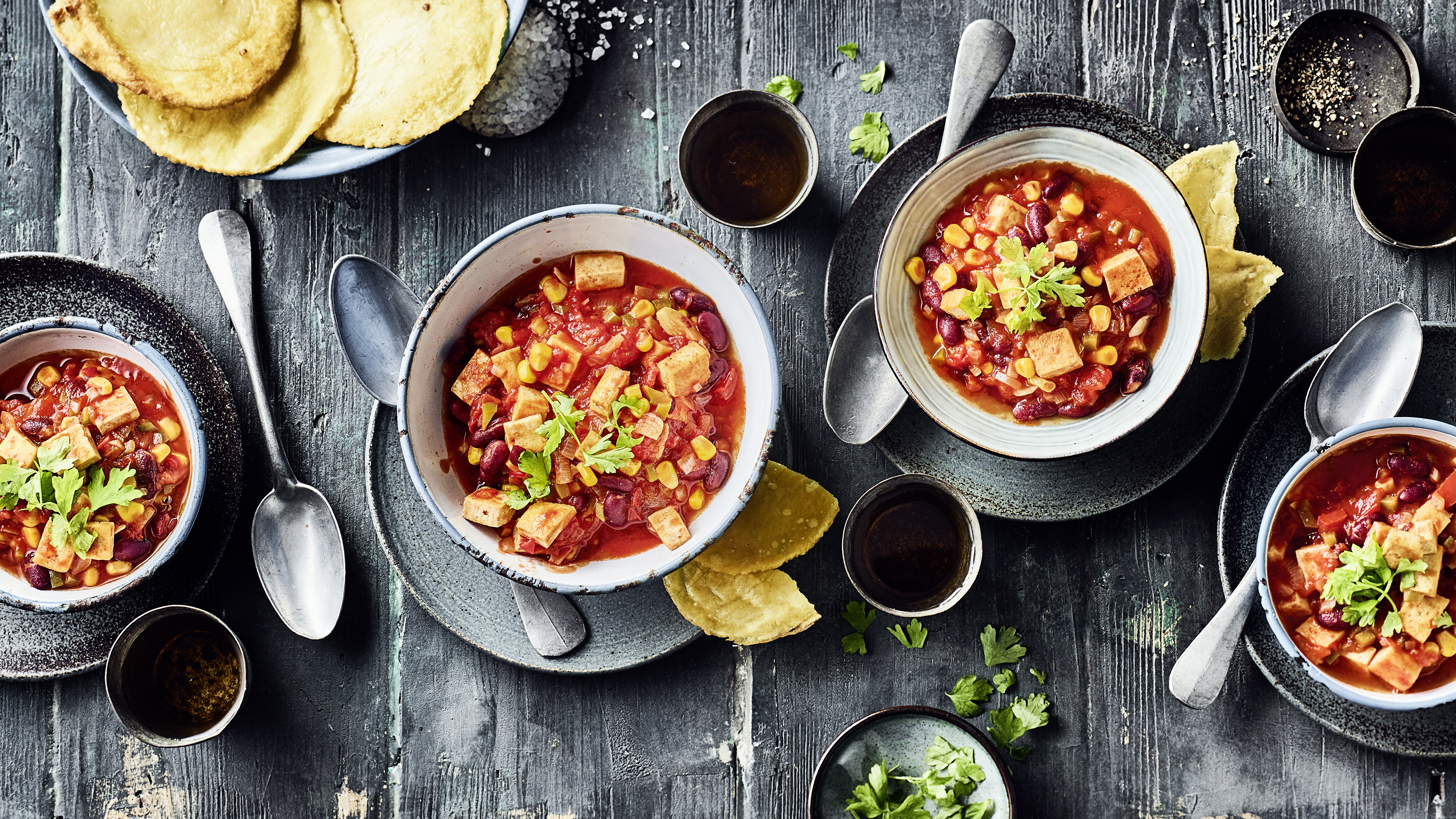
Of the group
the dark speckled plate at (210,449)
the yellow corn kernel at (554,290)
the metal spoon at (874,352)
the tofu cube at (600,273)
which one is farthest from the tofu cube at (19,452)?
the metal spoon at (874,352)

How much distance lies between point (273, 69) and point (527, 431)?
5.71 feet

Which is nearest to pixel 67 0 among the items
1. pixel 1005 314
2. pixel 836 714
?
pixel 1005 314

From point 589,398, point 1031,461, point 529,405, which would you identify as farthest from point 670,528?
point 1031,461

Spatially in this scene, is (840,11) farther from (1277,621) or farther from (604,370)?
(1277,621)

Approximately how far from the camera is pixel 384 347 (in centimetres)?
369

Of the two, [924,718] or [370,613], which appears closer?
[924,718]

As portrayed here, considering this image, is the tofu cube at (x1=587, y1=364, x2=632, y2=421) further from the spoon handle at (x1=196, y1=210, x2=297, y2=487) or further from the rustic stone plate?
the spoon handle at (x1=196, y1=210, x2=297, y2=487)

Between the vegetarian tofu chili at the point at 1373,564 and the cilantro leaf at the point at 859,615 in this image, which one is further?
the cilantro leaf at the point at 859,615

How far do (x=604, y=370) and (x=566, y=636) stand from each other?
1077 mm

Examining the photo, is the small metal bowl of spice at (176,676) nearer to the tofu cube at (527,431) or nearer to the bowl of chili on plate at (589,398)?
the bowl of chili on plate at (589,398)

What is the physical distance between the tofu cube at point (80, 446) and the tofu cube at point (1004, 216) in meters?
3.24

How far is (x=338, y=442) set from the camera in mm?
3963

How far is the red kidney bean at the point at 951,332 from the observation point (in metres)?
3.46

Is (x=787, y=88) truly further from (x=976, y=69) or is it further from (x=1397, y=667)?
(x=1397, y=667)
